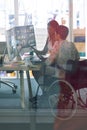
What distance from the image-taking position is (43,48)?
2.14m

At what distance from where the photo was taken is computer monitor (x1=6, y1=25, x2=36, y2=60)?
6.98 ft

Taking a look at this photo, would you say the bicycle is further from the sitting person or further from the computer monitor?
the computer monitor

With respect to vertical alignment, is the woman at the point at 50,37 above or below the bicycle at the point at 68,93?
above

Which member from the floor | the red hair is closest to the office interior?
the red hair

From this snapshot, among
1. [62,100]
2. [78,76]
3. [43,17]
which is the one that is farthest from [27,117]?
[43,17]

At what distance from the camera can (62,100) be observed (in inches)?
86.7

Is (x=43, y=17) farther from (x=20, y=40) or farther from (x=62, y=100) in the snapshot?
(x=62, y=100)

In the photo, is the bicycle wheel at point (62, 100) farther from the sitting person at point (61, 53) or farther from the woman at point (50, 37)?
the woman at point (50, 37)

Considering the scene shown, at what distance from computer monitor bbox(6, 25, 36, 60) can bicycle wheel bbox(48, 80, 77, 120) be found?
1.10ft

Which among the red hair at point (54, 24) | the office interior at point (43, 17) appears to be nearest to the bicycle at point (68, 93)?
the office interior at point (43, 17)

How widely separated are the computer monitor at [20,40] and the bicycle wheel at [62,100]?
0.34 metres

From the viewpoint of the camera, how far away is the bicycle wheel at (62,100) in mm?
2169

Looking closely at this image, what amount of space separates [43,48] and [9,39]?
251 mm

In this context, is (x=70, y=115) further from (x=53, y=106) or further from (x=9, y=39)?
(x=9, y=39)
